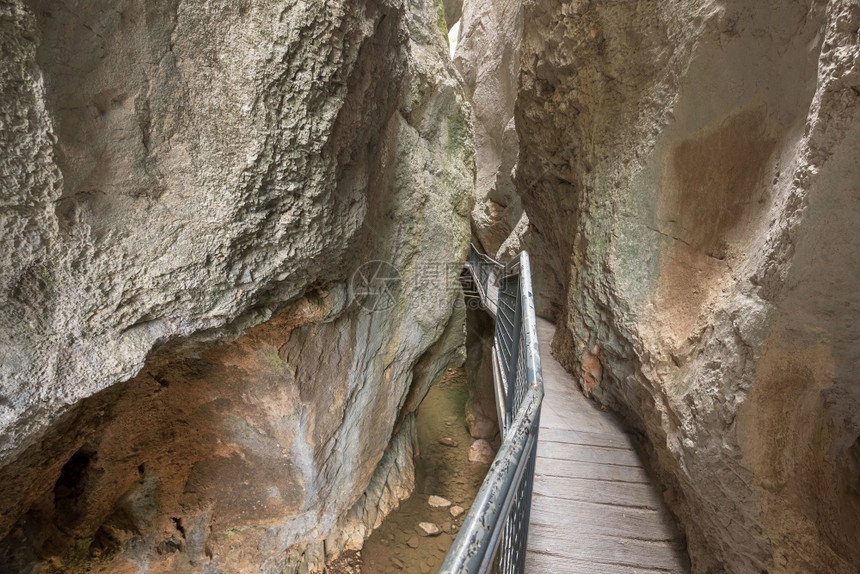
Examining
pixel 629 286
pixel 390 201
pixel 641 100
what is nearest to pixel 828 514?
pixel 629 286

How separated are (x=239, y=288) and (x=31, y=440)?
3.29 ft

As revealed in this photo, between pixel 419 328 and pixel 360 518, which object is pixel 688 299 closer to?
pixel 419 328

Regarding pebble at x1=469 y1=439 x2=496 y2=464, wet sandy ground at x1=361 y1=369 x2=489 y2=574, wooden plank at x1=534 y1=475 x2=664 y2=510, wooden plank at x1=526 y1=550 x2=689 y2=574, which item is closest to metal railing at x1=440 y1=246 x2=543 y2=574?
wooden plank at x1=526 y1=550 x2=689 y2=574

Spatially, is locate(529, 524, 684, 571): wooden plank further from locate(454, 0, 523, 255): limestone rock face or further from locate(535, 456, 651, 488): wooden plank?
locate(454, 0, 523, 255): limestone rock face

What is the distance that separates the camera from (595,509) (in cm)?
202

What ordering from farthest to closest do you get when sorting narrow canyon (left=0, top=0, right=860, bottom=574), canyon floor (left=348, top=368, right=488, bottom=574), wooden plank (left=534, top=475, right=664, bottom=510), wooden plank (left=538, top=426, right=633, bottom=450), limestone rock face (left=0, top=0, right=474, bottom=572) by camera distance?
canyon floor (left=348, top=368, right=488, bottom=574) → wooden plank (left=538, top=426, right=633, bottom=450) → wooden plank (left=534, top=475, right=664, bottom=510) → limestone rock face (left=0, top=0, right=474, bottom=572) → narrow canyon (left=0, top=0, right=860, bottom=574)

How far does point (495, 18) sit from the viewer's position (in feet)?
31.7

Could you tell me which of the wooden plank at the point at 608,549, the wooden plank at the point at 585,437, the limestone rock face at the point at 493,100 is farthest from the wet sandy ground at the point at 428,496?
the limestone rock face at the point at 493,100

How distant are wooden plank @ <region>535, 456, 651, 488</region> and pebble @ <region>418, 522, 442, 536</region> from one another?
236cm

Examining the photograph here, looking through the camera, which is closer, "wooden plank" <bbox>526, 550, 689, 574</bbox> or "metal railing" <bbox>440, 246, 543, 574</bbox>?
"metal railing" <bbox>440, 246, 543, 574</bbox>

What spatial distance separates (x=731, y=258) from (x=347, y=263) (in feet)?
7.00

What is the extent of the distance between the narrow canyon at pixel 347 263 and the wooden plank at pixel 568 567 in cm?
30

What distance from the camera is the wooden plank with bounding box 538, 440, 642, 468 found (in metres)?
2.39

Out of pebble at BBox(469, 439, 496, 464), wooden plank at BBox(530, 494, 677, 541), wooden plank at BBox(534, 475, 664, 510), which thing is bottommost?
pebble at BBox(469, 439, 496, 464)
